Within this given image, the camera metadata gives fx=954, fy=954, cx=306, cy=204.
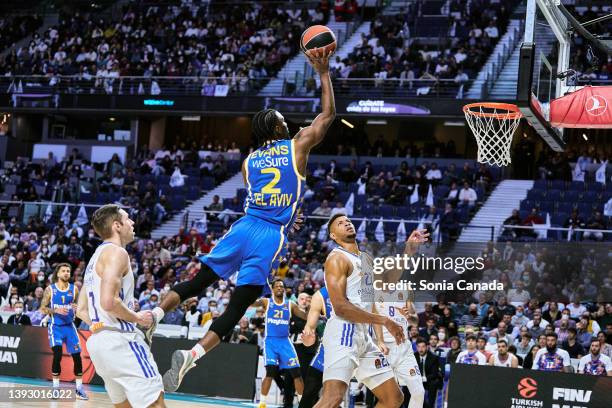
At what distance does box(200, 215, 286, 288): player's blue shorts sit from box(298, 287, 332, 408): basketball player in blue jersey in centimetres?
307

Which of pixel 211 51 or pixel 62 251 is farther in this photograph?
pixel 211 51

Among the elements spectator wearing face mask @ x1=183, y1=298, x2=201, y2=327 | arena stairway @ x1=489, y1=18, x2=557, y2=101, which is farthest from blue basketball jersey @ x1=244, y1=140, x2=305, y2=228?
arena stairway @ x1=489, y1=18, x2=557, y2=101

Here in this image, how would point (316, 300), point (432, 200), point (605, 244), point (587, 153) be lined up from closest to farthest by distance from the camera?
point (316, 300) < point (605, 244) < point (432, 200) < point (587, 153)

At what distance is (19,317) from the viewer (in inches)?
775

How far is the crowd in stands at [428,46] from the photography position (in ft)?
92.2

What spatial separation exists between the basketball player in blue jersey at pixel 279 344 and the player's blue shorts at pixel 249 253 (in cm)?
715

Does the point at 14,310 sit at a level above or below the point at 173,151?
below

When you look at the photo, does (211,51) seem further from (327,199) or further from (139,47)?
(327,199)

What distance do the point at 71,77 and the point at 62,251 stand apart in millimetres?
10013

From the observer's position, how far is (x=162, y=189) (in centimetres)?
2878

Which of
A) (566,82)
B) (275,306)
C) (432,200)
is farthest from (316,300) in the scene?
(432,200)

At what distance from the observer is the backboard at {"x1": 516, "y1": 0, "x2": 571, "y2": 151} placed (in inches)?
442

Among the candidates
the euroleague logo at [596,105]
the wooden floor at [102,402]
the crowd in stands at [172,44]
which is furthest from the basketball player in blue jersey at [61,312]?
the crowd in stands at [172,44]

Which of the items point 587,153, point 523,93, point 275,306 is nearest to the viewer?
point 523,93
